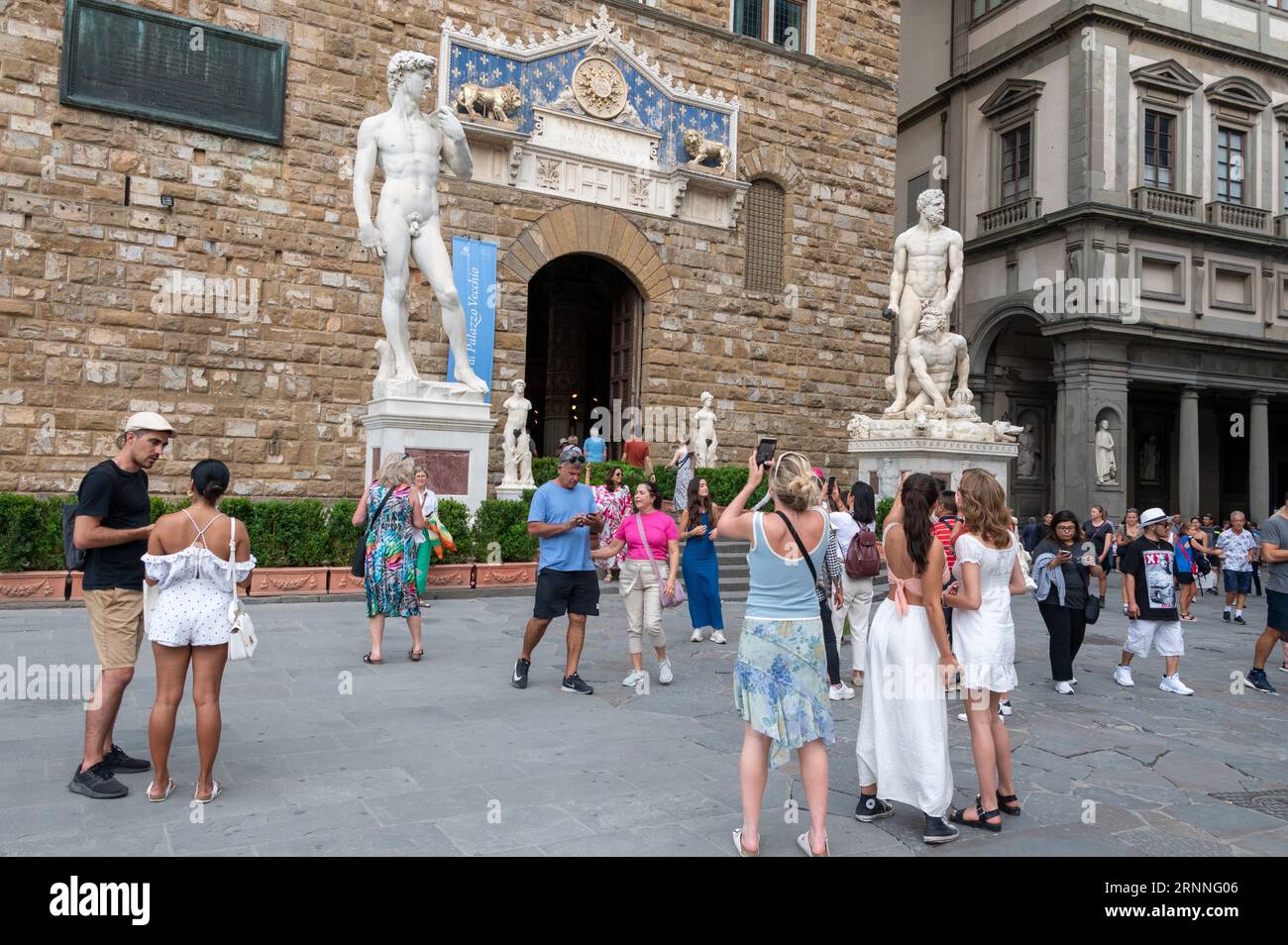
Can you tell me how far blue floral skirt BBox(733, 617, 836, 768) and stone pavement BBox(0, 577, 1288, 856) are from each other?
0.56 meters

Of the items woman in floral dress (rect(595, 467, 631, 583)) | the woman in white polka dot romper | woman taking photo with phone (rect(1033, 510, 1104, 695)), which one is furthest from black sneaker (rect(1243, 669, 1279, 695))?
the woman in white polka dot romper

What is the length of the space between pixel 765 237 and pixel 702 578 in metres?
12.1

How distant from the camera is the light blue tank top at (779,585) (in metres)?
3.80

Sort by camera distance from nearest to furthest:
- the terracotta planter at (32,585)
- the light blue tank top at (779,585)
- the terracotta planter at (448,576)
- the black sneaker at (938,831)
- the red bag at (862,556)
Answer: the light blue tank top at (779,585), the black sneaker at (938,831), the red bag at (862,556), the terracotta planter at (32,585), the terracotta planter at (448,576)

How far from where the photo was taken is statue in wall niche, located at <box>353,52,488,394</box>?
33.2 ft

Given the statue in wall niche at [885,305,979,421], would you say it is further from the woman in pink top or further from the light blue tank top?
the light blue tank top

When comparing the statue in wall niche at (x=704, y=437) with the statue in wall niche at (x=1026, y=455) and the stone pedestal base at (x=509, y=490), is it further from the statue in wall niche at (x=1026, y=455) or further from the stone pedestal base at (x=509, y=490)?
the statue in wall niche at (x=1026, y=455)

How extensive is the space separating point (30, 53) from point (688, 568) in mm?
11944

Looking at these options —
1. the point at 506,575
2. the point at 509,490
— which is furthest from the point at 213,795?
the point at 509,490

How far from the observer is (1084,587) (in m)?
7.46

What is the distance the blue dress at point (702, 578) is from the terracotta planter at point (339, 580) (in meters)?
4.13

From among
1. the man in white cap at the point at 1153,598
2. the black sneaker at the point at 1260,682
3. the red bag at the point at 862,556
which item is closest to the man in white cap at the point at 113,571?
the red bag at the point at 862,556

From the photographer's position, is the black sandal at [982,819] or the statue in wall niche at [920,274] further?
the statue in wall niche at [920,274]

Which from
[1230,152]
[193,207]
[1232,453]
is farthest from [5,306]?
[1232,453]
